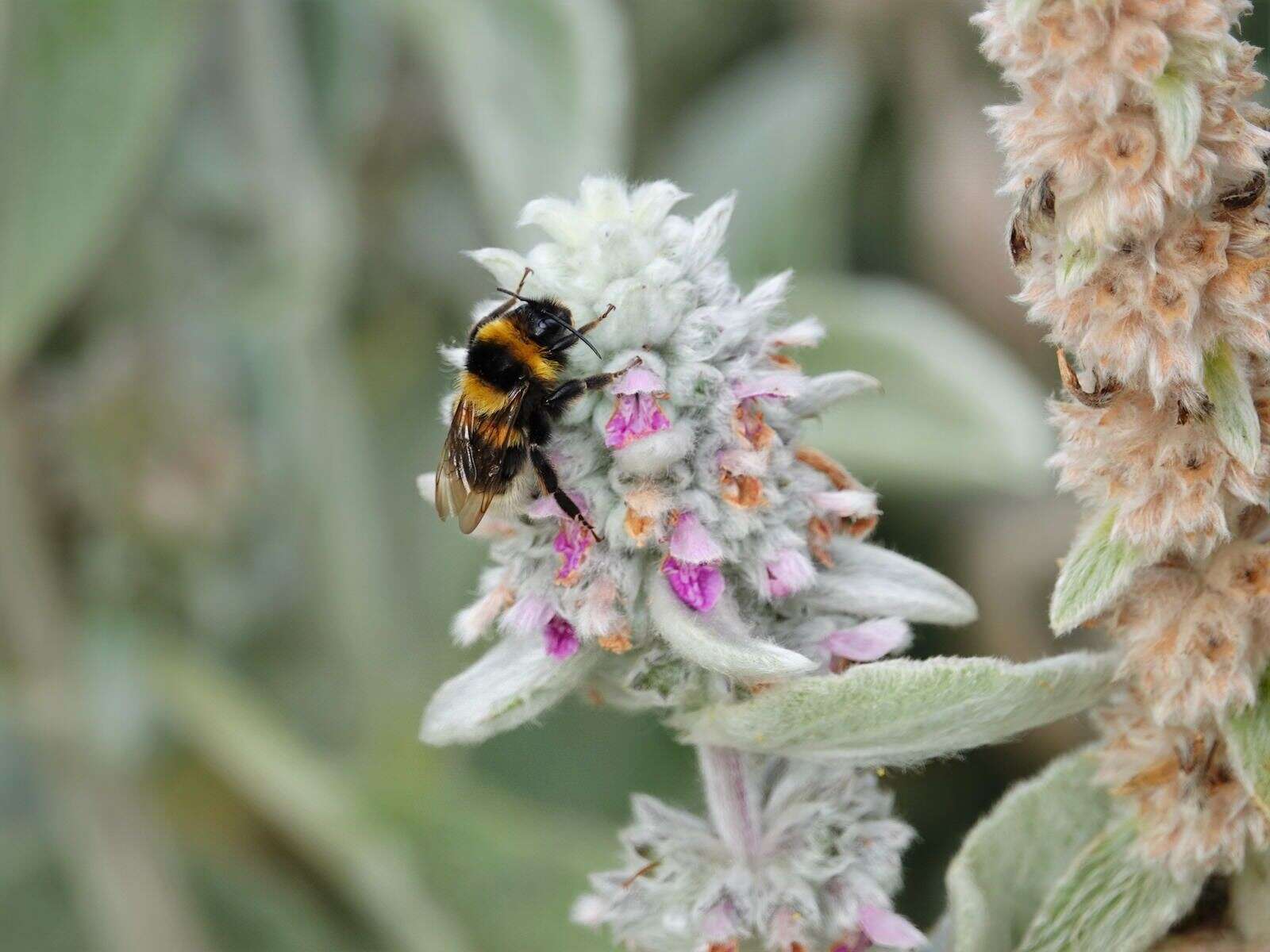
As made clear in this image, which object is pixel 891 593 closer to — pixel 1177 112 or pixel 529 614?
pixel 529 614

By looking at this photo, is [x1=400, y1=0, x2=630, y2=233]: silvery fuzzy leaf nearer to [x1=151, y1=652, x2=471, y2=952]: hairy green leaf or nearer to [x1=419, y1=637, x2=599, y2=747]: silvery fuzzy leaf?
[x1=151, y1=652, x2=471, y2=952]: hairy green leaf

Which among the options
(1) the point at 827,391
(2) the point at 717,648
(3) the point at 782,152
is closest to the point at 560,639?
(2) the point at 717,648

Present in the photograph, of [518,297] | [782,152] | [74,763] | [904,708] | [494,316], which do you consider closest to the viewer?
[904,708]

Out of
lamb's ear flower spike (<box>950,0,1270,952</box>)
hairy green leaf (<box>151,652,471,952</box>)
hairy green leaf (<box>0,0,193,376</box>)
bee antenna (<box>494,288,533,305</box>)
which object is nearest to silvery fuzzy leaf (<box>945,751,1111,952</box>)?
lamb's ear flower spike (<box>950,0,1270,952</box>)

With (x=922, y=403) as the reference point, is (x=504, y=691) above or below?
below

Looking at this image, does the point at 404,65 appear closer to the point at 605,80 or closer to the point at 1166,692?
the point at 605,80

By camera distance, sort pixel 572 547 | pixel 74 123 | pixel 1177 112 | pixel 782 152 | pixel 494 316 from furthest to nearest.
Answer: pixel 782 152
pixel 74 123
pixel 494 316
pixel 572 547
pixel 1177 112

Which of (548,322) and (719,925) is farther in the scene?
(548,322)
